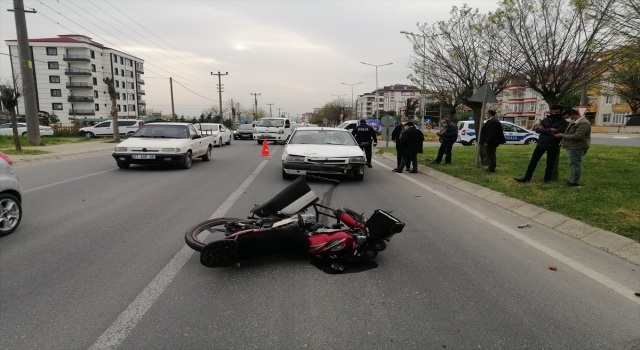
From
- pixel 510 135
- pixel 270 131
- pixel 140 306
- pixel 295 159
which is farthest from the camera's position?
pixel 270 131

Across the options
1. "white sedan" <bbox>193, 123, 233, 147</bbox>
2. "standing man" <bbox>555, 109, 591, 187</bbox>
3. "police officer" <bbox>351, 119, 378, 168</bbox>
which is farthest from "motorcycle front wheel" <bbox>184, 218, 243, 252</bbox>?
"white sedan" <bbox>193, 123, 233, 147</bbox>

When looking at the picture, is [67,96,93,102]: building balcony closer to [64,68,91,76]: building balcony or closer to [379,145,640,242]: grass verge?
[64,68,91,76]: building balcony

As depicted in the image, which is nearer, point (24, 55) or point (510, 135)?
point (24, 55)

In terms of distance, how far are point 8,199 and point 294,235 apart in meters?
3.92

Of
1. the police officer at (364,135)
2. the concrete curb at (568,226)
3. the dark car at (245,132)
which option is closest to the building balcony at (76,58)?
the dark car at (245,132)

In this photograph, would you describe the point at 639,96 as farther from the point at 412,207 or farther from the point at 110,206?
the point at 110,206

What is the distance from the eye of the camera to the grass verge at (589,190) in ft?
19.6

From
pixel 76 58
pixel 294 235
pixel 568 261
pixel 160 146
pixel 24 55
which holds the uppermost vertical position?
pixel 76 58

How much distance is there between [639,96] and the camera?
1710 inches

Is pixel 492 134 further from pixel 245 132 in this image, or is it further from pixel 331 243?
pixel 245 132

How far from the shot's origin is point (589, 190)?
7.98 meters

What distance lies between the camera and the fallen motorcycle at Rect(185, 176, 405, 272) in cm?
384

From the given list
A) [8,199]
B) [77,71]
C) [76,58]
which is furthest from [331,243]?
[77,71]

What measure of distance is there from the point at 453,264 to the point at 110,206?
5631 mm
